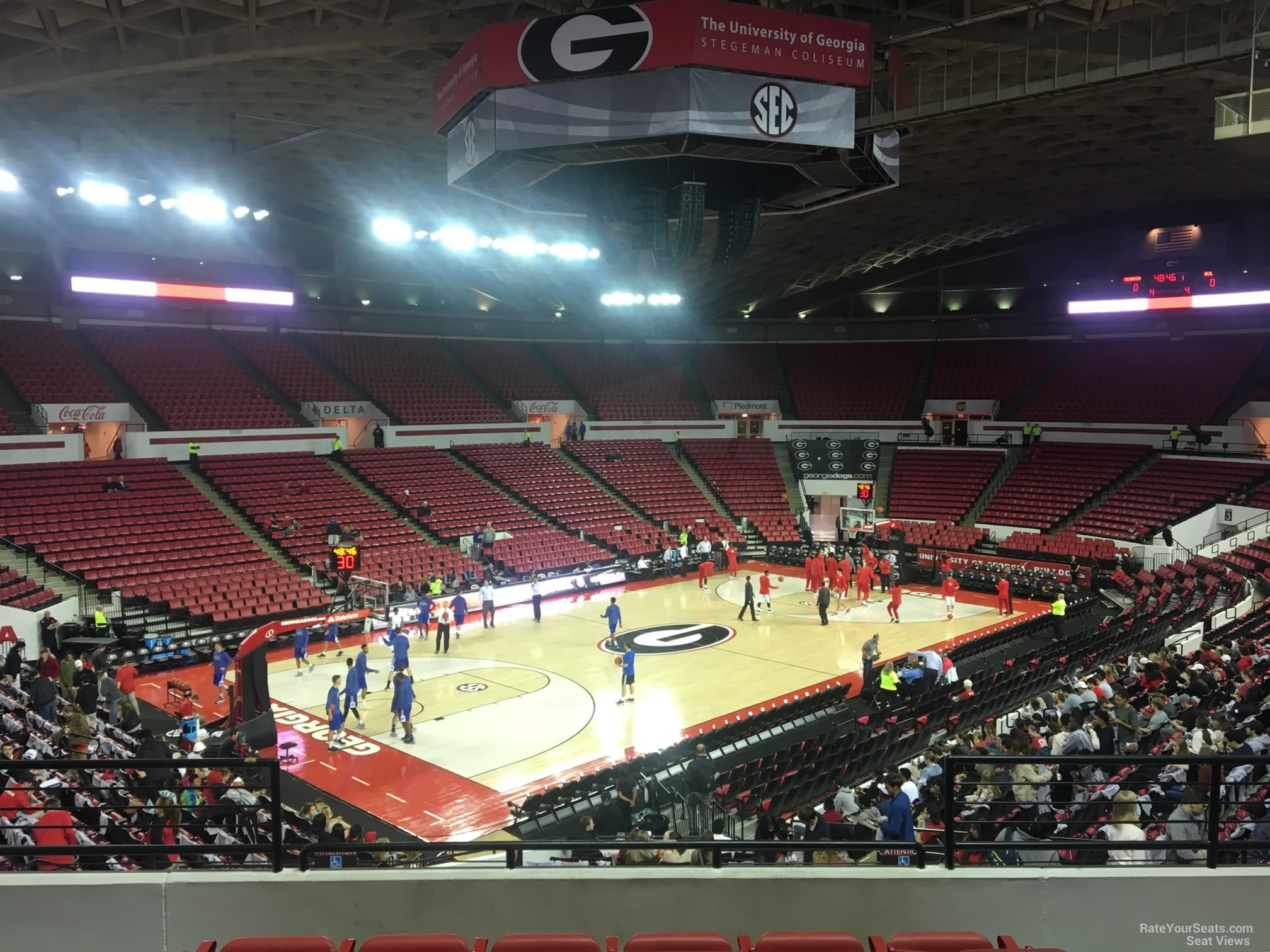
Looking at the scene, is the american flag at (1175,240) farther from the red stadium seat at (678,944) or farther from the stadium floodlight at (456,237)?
the red stadium seat at (678,944)

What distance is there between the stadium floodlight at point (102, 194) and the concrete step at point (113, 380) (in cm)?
748

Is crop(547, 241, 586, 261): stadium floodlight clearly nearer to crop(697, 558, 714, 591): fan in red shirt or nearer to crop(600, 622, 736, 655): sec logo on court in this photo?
crop(697, 558, 714, 591): fan in red shirt

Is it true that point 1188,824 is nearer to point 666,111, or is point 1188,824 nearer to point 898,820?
point 898,820

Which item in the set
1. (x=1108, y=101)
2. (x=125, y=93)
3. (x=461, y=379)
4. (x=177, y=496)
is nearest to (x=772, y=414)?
(x=461, y=379)

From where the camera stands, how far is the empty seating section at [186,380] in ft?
98.9

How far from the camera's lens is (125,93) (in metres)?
18.7

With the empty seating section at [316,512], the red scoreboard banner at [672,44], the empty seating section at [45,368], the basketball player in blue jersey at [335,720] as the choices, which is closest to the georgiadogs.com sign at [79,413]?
the empty seating section at [45,368]

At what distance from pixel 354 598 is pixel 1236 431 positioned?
1247 inches

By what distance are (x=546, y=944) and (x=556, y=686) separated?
14470 millimetres

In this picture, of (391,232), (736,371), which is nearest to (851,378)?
(736,371)

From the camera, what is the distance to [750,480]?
39656mm

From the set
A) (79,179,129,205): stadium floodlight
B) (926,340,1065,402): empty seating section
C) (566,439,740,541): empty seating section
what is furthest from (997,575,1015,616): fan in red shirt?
(79,179,129,205): stadium floodlight

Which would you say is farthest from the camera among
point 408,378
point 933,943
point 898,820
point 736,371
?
point 736,371

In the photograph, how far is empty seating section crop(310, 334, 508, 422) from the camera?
3634 cm
